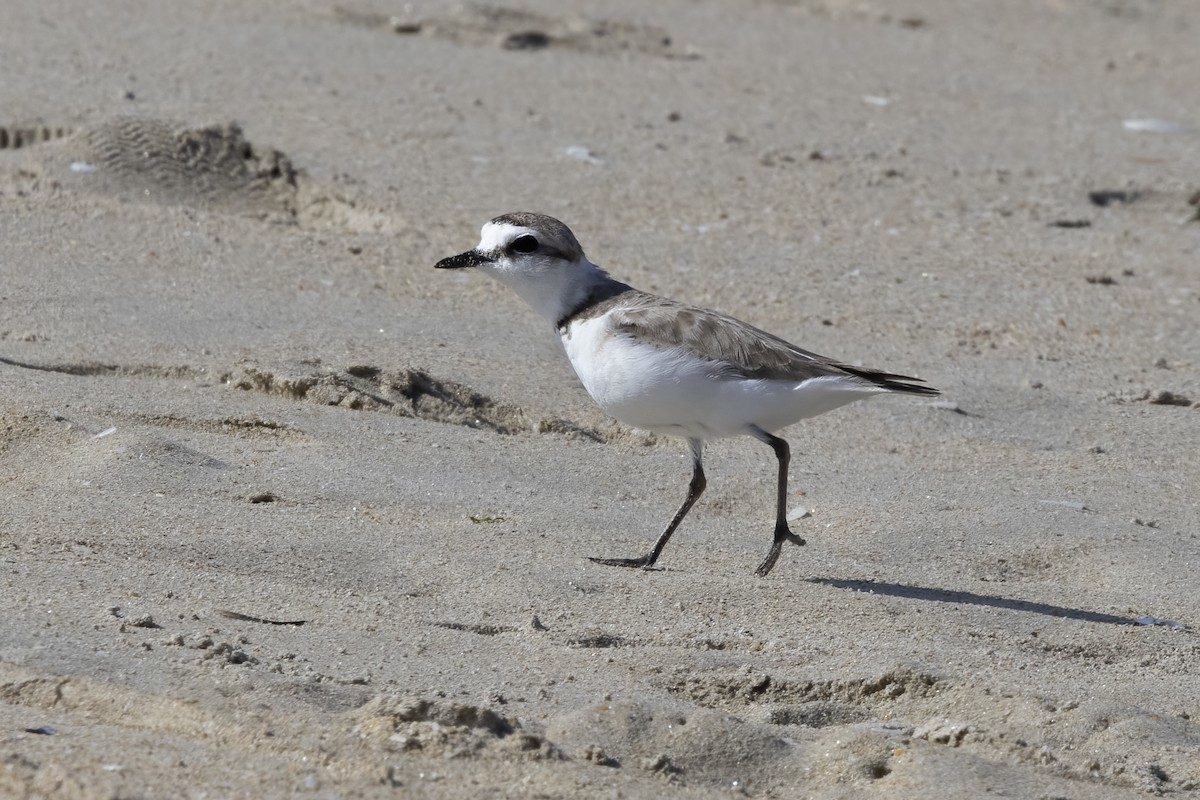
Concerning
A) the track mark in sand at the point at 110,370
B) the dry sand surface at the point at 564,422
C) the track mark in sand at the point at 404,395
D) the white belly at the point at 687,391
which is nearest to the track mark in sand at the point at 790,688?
the dry sand surface at the point at 564,422

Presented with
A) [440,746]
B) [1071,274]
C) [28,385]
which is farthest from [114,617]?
[1071,274]

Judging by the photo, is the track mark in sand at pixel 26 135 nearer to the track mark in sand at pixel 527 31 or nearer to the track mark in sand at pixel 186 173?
the track mark in sand at pixel 186 173

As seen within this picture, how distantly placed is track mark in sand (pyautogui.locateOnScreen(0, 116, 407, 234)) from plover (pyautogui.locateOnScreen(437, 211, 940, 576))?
2788 millimetres

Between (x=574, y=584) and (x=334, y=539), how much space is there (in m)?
0.70

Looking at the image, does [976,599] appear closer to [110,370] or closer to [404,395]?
[404,395]

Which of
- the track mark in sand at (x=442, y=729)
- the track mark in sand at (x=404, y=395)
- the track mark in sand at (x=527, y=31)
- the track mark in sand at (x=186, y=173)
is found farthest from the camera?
the track mark in sand at (x=527, y=31)

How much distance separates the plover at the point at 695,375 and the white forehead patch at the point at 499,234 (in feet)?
0.10

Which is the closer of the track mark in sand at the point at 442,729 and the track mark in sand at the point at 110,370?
the track mark in sand at the point at 442,729

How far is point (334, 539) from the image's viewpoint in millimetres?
4473

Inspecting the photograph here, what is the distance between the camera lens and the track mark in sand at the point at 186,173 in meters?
7.25

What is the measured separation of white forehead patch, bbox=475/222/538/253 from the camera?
193 inches

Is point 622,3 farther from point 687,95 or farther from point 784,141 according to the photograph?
point 784,141

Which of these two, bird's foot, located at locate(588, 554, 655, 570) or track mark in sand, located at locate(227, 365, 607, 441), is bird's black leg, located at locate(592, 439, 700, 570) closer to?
bird's foot, located at locate(588, 554, 655, 570)

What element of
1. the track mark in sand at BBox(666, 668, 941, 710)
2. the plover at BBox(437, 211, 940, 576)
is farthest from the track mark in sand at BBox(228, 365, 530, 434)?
the track mark in sand at BBox(666, 668, 941, 710)
